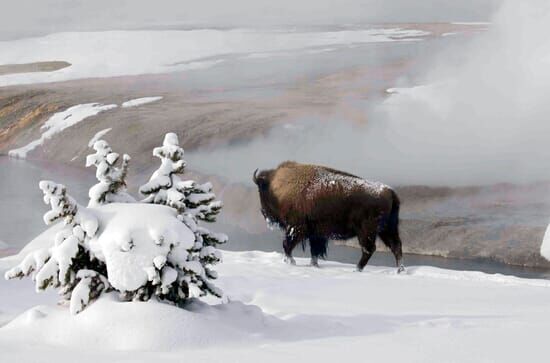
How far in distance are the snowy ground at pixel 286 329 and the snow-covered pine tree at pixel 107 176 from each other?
0.94 metres

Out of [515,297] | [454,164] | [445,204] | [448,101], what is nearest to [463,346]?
[515,297]

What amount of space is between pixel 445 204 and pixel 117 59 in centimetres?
3936

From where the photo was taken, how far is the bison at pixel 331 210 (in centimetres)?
1177

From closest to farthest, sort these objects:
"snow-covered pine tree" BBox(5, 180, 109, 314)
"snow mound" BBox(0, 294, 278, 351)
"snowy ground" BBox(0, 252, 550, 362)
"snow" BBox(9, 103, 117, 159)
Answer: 1. "snowy ground" BBox(0, 252, 550, 362)
2. "snow mound" BBox(0, 294, 278, 351)
3. "snow-covered pine tree" BBox(5, 180, 109, 314)
4. "snow" BBox(9, 103, 117, 159)

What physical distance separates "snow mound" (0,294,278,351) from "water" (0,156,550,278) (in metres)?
11.0

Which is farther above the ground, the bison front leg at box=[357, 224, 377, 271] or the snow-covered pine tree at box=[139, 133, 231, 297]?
the snow-covered pine tree at box=[139, 133, 231, 297]

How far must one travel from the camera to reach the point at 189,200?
6281 millimetres

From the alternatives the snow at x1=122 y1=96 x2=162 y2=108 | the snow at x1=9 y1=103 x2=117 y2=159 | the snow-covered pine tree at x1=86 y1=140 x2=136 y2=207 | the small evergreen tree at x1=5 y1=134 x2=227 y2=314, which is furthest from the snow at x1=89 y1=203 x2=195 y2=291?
the snow at x1=122 y1=96 x2=162 y2=108

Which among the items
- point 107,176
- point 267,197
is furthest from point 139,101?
point 107,176

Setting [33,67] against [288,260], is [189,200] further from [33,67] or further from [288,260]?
[33,67]

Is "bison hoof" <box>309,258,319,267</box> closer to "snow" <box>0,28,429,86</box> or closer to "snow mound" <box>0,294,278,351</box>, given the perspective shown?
"snow mound" <box>0,294,278,351</box>

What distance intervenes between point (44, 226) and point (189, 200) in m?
17.9

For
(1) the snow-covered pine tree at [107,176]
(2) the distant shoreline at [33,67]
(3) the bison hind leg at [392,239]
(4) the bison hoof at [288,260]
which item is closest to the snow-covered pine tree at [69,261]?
(1) the snow-covered pine tree at [107,176]

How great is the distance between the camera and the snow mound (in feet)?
17.4
